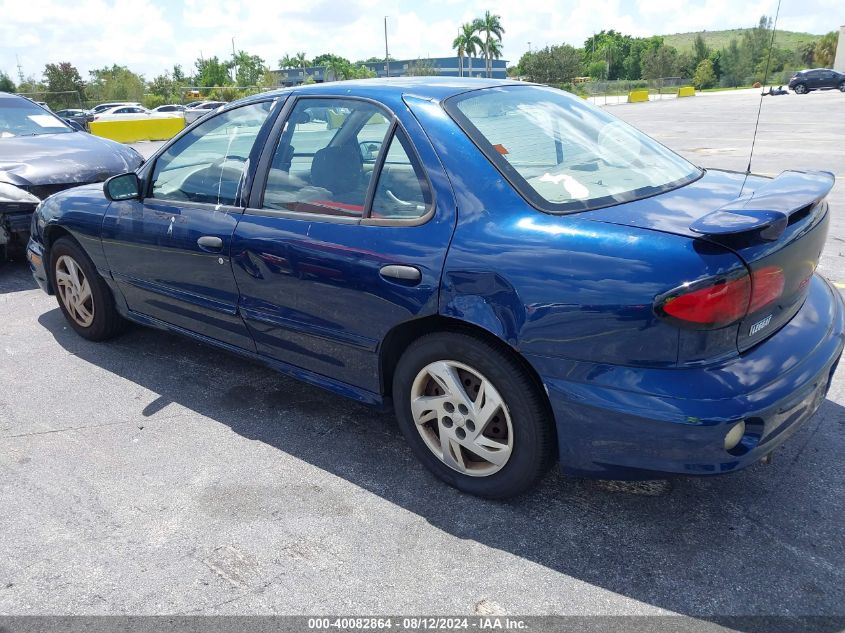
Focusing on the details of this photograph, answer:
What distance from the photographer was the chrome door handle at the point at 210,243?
3351 mm

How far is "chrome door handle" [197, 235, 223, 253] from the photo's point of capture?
11.0 feet

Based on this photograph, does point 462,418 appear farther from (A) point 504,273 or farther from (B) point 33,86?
(B) point 33,86

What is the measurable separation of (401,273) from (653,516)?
53.0 inches

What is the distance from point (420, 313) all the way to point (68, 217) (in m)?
2.81

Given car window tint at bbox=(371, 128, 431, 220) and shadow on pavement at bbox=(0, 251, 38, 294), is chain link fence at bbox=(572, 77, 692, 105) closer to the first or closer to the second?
shadow on pavement at bbox=(0, 251, 38, 294)

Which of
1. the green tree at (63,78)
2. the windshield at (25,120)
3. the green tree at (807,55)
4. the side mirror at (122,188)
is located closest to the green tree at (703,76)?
the green tree at (807,55)

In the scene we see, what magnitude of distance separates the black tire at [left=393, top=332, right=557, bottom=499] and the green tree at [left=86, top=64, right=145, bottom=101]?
49854mm

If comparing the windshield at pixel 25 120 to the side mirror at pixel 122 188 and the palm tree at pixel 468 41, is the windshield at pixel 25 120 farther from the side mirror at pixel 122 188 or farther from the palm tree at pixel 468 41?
the palm tree at pixel 468 41

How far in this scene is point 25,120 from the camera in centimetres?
784

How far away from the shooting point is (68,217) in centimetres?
433

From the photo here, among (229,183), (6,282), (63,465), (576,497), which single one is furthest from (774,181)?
(6,282)

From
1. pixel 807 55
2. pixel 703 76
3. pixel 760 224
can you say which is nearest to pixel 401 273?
pixel 760 224

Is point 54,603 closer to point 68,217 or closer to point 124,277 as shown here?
point 124,277

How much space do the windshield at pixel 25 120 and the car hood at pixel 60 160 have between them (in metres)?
0.30
